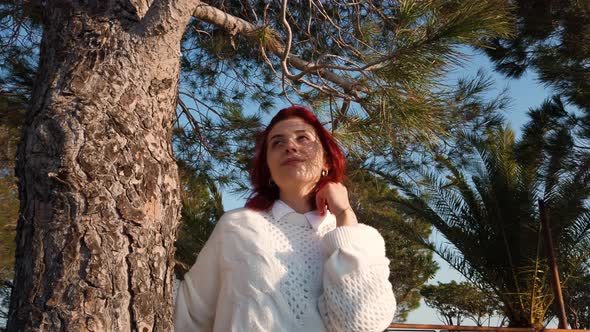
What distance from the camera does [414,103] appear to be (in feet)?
8.66

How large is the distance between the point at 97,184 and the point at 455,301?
49.5ft

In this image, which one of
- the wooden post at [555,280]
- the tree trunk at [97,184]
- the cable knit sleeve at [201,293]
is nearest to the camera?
the tree trunk at [97,184]

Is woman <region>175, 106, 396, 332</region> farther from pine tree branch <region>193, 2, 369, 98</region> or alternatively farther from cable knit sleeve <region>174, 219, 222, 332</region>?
pine tree branch <region>193, 2, 369, 98</region>

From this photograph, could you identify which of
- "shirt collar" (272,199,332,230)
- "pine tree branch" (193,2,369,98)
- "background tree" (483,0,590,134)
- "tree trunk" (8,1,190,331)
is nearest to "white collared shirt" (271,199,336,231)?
"shirt collar" (272,199,332,230)

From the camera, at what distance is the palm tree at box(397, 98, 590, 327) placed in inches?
294

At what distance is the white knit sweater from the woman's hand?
4cm

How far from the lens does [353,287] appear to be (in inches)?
55.2

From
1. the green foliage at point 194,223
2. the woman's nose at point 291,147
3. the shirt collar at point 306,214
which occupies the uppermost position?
the green foliage at point 194,223

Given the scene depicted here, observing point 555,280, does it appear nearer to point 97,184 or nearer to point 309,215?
point 309,215

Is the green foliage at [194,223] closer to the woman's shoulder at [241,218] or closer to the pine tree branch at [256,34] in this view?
the pine tree branch at [256,34]

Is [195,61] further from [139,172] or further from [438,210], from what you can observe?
[438,210]

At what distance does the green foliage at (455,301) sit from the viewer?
14.1 m

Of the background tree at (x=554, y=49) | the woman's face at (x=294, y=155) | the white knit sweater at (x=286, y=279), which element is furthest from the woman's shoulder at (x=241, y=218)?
the background tree at (x=554, y=49)

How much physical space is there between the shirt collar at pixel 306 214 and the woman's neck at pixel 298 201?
0.9 inches
